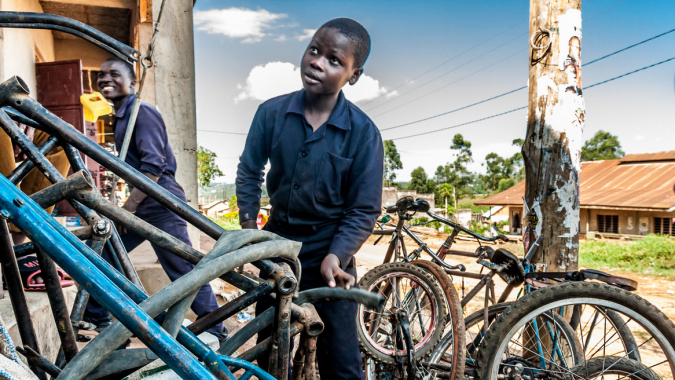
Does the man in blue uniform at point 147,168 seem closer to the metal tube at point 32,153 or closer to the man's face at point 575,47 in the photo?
the metal tube at point 32,153

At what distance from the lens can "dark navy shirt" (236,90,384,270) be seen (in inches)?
66.6

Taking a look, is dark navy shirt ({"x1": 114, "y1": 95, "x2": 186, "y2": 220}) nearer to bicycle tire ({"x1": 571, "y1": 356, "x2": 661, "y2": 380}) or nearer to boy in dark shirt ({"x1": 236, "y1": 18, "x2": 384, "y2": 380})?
boy in dark shirt ({"x1": 236, "y1": 18, "x2": 384, "y2": 380})

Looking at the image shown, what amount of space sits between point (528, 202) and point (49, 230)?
2663mm

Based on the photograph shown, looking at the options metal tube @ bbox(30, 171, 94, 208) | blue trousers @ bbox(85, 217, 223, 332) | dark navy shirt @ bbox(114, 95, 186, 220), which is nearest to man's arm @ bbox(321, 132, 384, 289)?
metal tube @ bbox(30, 171, 94, 208)

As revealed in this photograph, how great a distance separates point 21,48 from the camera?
513 cm

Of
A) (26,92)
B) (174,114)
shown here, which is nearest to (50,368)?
(26,92)

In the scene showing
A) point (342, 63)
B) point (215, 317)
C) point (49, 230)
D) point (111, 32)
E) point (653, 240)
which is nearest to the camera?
point (49, 230)

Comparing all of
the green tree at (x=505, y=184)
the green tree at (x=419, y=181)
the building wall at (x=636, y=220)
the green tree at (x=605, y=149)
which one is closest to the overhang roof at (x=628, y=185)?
the building wall at (x=636, y=220)

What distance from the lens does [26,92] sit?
0.90 metres

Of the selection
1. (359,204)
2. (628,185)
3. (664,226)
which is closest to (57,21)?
(359,204)

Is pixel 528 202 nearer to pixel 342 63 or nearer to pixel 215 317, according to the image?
pixel 342 63

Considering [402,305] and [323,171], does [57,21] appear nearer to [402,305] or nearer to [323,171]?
[323,171]

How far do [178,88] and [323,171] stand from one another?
2.69 meters

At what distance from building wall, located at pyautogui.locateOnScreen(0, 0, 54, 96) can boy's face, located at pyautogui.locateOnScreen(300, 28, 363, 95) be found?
3.06 meters
